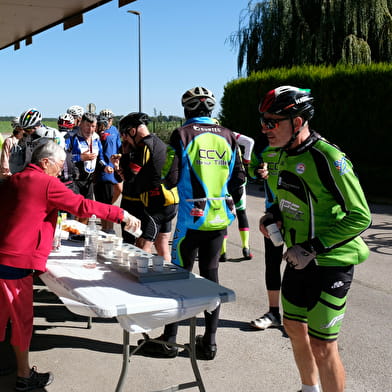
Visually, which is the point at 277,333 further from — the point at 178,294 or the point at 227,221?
the point at 178,294

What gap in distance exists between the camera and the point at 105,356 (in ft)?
14.9

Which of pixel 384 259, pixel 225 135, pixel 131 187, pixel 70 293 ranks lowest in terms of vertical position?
pixel 384 259

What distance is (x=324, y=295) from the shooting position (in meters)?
3.04

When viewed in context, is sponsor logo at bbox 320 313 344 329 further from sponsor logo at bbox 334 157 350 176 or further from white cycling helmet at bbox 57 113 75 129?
white cycling helmet at bbox 57 113 75 129

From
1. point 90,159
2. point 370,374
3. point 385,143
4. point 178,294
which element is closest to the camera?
point 178,294

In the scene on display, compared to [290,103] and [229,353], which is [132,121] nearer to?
[229,353]

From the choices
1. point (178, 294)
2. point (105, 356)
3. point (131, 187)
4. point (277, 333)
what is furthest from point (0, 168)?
point (178, 294)

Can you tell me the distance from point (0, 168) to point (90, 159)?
1345 millimetres

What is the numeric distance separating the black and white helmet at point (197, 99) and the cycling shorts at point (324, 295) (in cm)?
171

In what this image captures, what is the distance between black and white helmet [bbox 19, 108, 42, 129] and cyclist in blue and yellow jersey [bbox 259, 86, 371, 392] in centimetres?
359

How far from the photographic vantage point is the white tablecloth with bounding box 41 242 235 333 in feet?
9.93

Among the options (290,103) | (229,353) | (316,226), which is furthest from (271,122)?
(229,353)

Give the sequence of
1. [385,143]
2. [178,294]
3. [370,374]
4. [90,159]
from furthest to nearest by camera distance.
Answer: [385,143] → [90,159] → [370,374] → [178,294]

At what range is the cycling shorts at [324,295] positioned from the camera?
9.89ft
